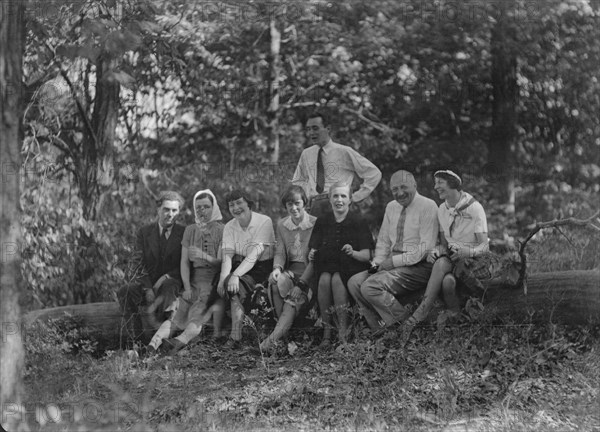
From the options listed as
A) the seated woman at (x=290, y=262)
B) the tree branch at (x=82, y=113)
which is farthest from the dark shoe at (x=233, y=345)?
the tree branch at (x=82, y=113)

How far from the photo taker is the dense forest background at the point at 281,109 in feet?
30.8

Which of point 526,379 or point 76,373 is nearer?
point 526,379

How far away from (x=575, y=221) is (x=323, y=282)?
2314 mm

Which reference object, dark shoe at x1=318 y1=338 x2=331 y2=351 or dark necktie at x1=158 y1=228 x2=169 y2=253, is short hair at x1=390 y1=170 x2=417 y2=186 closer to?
dark shoe at x1=318 y1=338 x2=331 y2=351

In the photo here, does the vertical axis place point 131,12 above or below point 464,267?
above

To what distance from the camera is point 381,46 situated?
10211 millimetres

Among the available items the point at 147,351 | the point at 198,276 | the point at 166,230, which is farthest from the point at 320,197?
the point at 147,351

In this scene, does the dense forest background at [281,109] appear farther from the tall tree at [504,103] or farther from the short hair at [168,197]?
the short hair at [168,197]

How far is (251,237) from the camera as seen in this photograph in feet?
29.0

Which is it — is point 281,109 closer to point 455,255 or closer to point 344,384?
point 455,255

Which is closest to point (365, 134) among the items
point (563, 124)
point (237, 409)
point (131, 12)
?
point (563, 124)

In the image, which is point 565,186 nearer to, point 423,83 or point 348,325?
point 423,83

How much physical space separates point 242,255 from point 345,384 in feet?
5.16

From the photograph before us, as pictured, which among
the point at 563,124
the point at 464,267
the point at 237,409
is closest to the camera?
the point at 237,409
